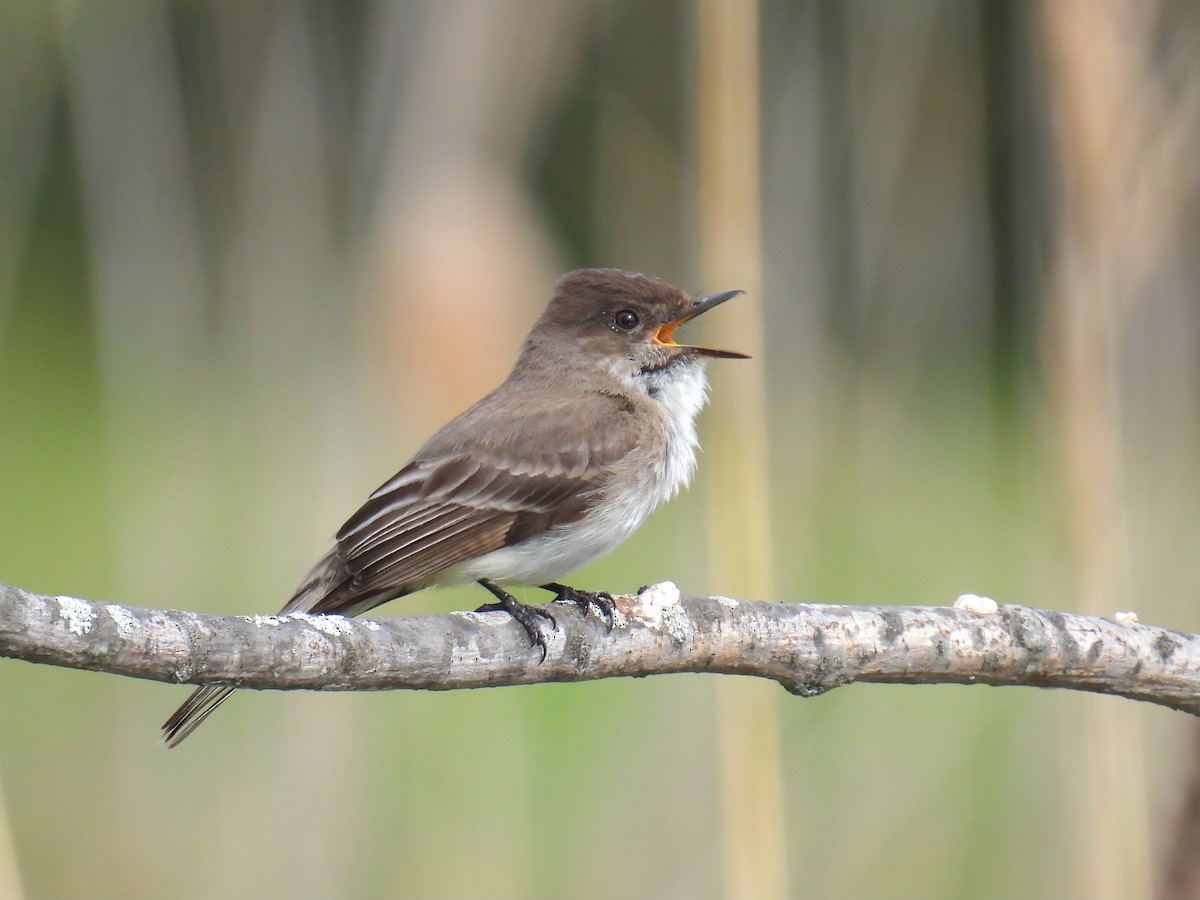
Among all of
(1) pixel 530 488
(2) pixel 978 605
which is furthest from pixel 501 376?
(2) pixel 978 605

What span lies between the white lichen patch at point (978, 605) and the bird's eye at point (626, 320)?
115 centimetres

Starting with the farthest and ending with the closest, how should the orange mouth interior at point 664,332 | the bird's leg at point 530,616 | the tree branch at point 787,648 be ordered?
the orange mouth interior at point 664,332, the bird's leg at point 530,616, the tree branch at point 787,648

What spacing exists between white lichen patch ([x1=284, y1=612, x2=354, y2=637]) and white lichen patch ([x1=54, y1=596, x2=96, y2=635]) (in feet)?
0.89

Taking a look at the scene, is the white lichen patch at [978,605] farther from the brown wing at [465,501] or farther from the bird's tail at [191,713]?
the bird's tail at [191,713]

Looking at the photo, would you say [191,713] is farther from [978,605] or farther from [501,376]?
[501,376]

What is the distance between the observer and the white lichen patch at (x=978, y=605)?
1.97 m

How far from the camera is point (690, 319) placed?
2.85 m

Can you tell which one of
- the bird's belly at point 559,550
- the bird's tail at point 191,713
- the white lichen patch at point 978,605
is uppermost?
the bird's belly at point 559,550

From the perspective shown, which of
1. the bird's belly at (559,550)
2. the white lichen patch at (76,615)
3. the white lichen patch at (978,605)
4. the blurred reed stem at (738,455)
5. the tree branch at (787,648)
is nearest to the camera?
the white lichen patch at (76,615)

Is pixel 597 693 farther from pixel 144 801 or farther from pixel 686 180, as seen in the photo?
pixel 686 180

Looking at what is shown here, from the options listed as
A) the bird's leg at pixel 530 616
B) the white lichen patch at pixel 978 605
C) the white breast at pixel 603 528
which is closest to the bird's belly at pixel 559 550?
the white breast at pixel 603 528

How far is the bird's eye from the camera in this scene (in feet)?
9.62

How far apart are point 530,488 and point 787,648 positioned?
2.33 ft

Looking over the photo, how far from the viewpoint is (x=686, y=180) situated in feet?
12.1
